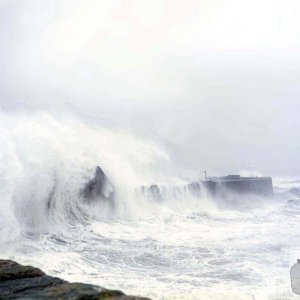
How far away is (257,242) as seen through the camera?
11.2 metres

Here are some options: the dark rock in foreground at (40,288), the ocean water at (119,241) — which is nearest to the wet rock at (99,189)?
the ocean water at (119,241)

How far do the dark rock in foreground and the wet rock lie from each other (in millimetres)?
13759

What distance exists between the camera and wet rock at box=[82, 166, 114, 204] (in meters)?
17.2

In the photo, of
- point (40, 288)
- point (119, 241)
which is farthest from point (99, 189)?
point (40, 288)

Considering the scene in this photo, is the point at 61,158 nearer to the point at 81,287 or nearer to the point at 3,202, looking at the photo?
the point at 3,202

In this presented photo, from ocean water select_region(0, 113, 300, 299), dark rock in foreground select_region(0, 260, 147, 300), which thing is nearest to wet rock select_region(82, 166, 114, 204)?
ocean water select_region(0, 113, 300, 299)

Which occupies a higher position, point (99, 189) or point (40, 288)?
point (99, 189)

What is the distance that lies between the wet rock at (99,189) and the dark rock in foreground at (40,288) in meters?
13.8

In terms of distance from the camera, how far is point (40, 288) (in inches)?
103

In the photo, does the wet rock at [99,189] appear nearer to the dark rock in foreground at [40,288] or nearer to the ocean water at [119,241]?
the ocean water at [119,241]

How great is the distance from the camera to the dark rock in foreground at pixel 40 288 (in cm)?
230

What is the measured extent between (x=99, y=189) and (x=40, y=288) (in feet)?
51.2

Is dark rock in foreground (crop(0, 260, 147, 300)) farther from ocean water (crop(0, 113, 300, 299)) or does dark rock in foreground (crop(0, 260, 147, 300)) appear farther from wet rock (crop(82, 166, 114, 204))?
wet rock (crop(82, 166, 114, 204))

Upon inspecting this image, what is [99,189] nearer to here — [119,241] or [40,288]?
[119,241]
